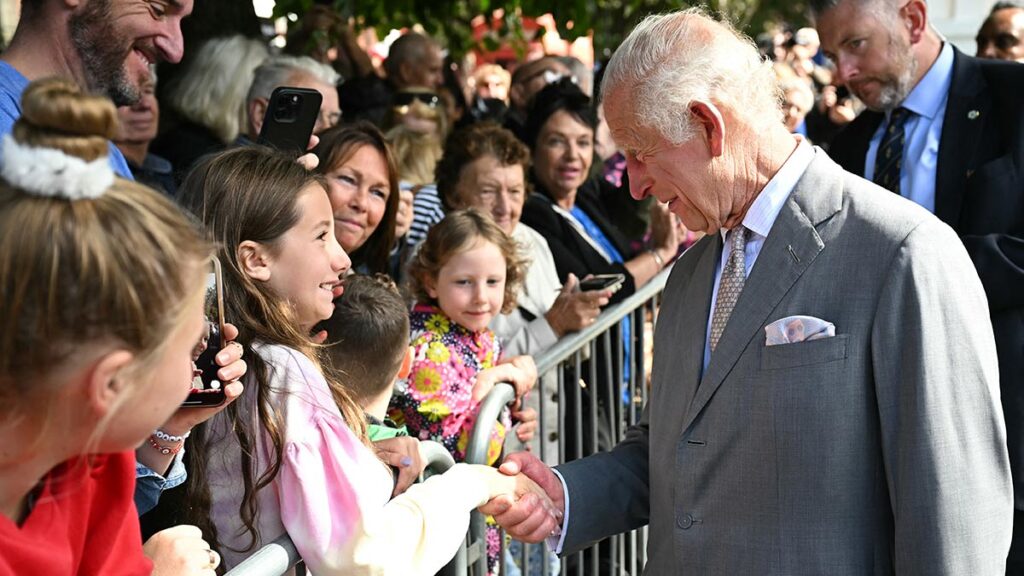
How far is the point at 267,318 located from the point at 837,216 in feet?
4.25

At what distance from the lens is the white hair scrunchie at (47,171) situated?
4.62ft

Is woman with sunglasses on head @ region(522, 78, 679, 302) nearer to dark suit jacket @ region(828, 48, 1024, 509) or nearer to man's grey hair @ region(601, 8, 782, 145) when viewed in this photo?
dark suit jacket @ region(828, 48, 1024, 509)

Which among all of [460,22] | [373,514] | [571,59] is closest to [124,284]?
[373,514]

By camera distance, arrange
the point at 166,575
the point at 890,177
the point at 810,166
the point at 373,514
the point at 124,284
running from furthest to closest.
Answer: the point at 890,177 → the point at 810,166 → the point at 373,514 → the point at 166,575 → the point at 124,284

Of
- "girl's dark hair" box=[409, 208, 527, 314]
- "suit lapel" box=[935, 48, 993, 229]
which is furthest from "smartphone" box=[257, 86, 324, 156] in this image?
"suit lapel" box=[935, 48, 993, 229]

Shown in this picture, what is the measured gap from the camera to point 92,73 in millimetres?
2973

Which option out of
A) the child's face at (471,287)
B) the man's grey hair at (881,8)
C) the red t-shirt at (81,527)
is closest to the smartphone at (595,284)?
the child's face at (471,287)

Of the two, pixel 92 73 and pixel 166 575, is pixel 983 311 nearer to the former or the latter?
pixel 166 575

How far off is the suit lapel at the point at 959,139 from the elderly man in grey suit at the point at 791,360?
1549 mm

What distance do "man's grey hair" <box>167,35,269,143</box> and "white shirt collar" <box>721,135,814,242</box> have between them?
333 cm

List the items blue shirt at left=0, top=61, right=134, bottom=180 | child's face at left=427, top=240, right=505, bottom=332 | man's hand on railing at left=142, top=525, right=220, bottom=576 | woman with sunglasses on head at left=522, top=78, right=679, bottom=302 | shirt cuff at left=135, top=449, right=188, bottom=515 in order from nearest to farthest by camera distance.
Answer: man's hand on railing at left=142, top=525, right=220, bottom=576, shirt cuff at left=135, top=449, right=188, bottom=515, blue shirt at left=0, top=61, right=134, bottom=180, child's face at left=427, top=240, right=505, bottom=332, woman with sunglasses on head at left=522, top=78, right=679, bottom=302

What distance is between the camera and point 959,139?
4133 millimetres

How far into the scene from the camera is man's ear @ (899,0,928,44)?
14.4 feet

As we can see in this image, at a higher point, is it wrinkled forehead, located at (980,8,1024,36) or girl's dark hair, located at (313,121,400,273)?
wrinkled forehead, located at (980,8,1024,36)
